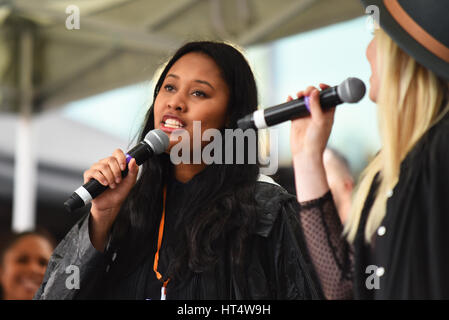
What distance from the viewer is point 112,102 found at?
14.4 ft

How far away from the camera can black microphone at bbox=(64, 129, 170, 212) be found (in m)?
1.28

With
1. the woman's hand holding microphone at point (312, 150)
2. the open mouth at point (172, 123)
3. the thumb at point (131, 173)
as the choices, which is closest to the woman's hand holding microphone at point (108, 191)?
the thumb at point (131, 173)

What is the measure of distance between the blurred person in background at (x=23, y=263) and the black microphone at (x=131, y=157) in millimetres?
1353

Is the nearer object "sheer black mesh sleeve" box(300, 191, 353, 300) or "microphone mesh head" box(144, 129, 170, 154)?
"sheer black mesh sleeve" box(300, 191, 353, 300)

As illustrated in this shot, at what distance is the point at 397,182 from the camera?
3.34 ft

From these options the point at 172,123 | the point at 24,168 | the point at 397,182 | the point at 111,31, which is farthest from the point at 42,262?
the point at 24,168

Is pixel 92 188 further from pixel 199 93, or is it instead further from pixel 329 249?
pixel 329 249

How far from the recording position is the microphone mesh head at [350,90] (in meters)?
1.11

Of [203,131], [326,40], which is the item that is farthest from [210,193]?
[326,40]

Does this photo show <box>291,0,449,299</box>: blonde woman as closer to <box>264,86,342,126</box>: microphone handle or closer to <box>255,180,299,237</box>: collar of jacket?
<box>264,86,342,126</box>: microphone handle

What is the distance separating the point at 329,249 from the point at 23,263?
6.14 ft

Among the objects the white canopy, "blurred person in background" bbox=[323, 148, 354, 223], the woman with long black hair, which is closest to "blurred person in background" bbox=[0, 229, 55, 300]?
the woman with long black hair

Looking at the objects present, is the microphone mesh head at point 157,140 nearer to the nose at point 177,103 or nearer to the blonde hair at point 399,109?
the nose at point 177,103
